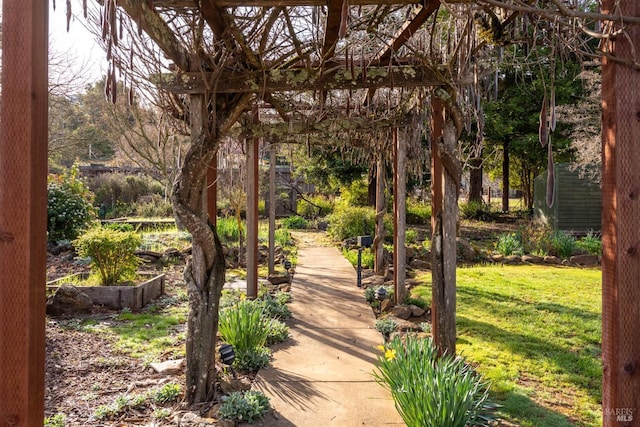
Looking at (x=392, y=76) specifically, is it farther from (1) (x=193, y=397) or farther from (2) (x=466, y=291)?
(2) (x=466, y=291)

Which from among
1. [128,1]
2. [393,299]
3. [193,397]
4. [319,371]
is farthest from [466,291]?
[128,1]

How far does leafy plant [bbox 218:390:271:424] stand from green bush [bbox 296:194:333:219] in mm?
14987

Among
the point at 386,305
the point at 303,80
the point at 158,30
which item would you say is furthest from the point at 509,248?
the point at 158,30

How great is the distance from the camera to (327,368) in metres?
3.89

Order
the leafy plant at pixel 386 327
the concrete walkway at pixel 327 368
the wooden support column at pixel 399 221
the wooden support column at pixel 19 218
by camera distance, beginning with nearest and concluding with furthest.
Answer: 1. the wooden support column at pixel 19 218
2. the concrete walkway at pixel 327 368
3. the leafy plant at pixel 386 327
4. the wooden support column at pixel 399 221

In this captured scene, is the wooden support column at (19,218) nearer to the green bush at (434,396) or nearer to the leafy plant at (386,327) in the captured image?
the green bush at (434,396)

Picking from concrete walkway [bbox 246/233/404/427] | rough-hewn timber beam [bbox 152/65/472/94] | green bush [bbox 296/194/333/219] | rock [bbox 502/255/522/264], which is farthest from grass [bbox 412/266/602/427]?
green bush [bbox 296/194/333/219]

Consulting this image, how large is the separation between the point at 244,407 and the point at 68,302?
3956mm

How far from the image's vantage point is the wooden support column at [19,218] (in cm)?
142

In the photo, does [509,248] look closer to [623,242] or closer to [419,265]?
[419,265]

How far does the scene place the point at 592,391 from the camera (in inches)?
137

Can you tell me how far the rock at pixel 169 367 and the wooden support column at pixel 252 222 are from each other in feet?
7.62

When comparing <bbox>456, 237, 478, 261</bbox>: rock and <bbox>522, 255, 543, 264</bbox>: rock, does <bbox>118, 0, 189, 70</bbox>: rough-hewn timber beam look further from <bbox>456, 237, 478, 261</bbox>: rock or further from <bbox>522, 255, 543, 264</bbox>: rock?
<bbox>522, 255, 543, 264</bbox>: rock

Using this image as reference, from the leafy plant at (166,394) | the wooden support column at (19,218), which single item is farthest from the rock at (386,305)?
the wooden support column at (19,218)
